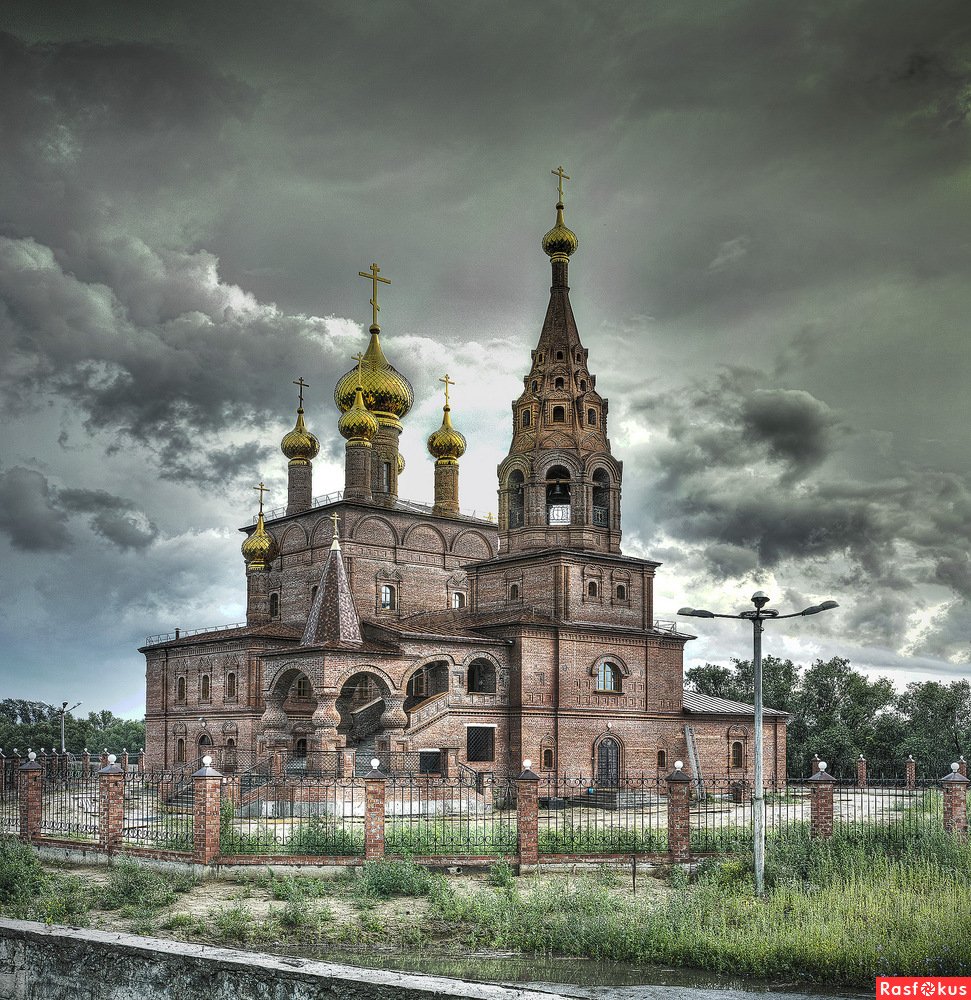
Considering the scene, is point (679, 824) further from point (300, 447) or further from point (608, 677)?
point (300, 447)

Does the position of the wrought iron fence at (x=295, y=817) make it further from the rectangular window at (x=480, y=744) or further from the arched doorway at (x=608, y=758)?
the arched doorway at (x=608, y=758)

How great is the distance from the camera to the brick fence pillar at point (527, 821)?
16391 mm

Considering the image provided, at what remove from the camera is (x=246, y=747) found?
3306cm

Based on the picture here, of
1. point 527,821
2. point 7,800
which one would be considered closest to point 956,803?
point 527,821

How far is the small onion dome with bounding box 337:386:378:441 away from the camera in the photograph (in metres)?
36.7

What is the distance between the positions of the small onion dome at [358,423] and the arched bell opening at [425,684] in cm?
849

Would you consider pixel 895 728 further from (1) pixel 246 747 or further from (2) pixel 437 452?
(1) pixel 246 747

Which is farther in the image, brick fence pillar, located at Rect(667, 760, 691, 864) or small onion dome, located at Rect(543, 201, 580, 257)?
small onion dome, located at Rect(543, 201, 580, 257)

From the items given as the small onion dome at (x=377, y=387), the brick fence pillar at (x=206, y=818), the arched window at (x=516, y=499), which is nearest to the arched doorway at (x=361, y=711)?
the arched window at (x=516, y=499)

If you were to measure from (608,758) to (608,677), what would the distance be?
2.29 meters

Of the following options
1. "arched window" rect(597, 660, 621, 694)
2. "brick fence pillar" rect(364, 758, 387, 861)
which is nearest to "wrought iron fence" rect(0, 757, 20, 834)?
"brick fence pillar" rect(364, 758, 387, 861)

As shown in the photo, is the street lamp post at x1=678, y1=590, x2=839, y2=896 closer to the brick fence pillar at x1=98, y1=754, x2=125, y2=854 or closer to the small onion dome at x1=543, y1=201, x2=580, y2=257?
the brick fence pillar at x1=98, y1=754, x2=125, y2=854

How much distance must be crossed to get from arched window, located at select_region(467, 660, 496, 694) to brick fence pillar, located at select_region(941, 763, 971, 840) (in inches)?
559

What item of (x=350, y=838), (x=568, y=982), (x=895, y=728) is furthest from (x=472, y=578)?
(x=568, y=982)
